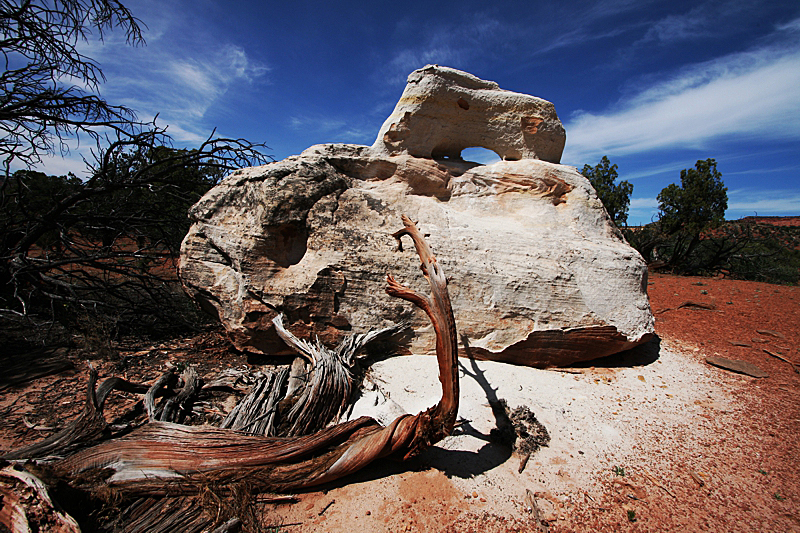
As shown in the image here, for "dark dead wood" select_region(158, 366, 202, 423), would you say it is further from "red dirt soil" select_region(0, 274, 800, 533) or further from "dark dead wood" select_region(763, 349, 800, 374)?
"dark dead wood" select_region(763, 349, 800, 374)

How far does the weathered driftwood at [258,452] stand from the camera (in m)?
2.43

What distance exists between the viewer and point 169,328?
18.3 feet

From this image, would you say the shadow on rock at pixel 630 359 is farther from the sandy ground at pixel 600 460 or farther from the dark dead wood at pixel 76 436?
the dark dead wood at pixel 76 436

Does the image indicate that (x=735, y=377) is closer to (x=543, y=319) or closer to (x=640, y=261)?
(x=640, y=261)

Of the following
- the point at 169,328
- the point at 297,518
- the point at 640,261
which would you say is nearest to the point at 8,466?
the point at 297,518

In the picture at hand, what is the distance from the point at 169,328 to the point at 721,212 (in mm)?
18001

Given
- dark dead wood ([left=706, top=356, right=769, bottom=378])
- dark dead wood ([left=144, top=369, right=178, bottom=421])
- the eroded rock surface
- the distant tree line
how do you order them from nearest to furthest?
dark dead wood ([left=144, top=369, right=178, bottom=421])
dark dead wood ([left=706, top=356, right=769, bottom=378])
the eroded rock surface
the distant tree line

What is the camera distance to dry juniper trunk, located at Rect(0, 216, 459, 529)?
7.95ft

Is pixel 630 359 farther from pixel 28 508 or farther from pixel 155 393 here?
pixel 28 508

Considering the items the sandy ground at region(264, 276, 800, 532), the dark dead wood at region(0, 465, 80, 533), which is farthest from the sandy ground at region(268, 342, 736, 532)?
the dark dead wood at region(0, 465, 80, 533)

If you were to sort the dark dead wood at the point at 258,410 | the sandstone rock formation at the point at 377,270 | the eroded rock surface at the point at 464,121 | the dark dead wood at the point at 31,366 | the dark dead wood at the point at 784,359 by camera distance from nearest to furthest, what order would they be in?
the dark dead wood at the point at 258,410
the dark dead wood at the point at 31,366
the sandstone rock formation at the point at 377,270
the dark dead wood at the point at 784,359
the eroded rock surface at the point at 464,121

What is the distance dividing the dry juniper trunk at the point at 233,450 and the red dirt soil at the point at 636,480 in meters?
0.25

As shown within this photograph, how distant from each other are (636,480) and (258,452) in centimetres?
305

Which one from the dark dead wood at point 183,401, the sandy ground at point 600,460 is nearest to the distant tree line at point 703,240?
the sandy ground at point 600,460
